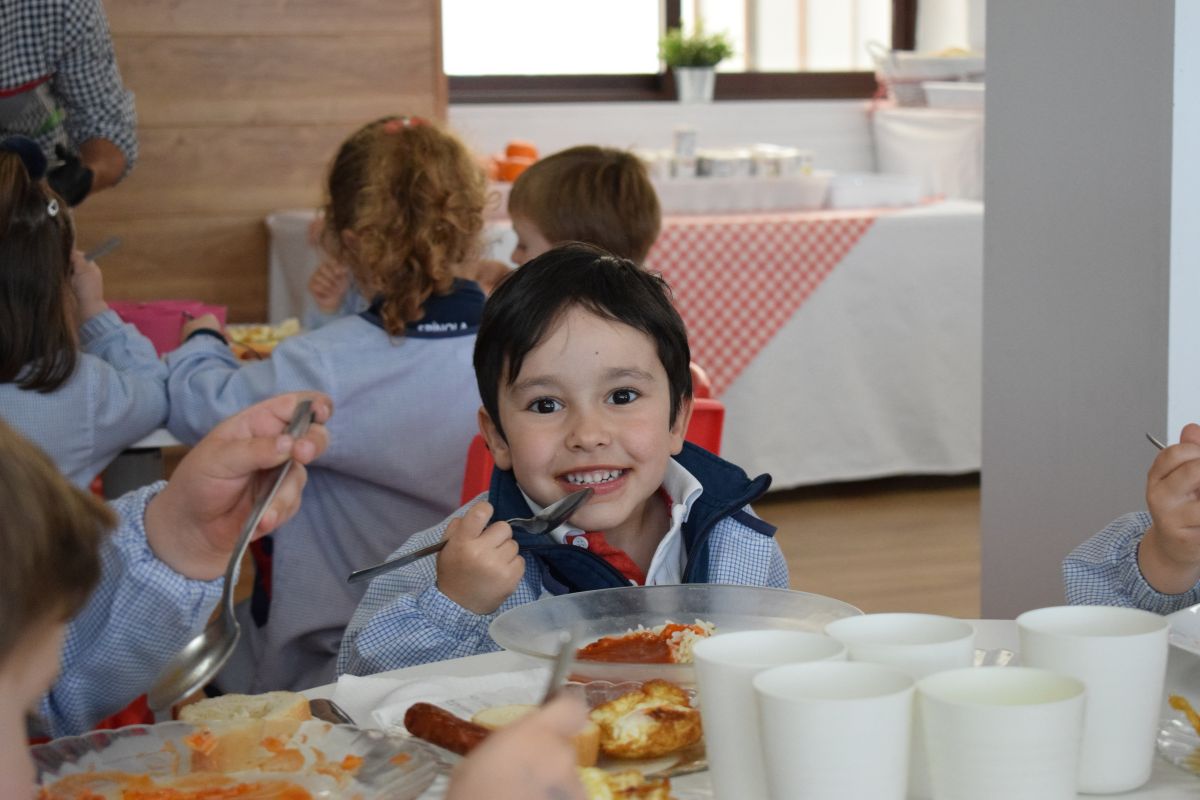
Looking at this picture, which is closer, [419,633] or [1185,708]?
[1185,708]

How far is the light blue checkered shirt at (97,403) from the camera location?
2020mm

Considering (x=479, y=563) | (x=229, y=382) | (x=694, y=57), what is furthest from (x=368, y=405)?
(x=694, y=57)

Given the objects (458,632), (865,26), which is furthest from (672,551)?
(865,26)

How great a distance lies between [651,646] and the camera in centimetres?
111

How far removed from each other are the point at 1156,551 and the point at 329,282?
5.78 feet

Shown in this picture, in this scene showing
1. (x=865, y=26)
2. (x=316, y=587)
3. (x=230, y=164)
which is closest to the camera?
(x=316, y=587)

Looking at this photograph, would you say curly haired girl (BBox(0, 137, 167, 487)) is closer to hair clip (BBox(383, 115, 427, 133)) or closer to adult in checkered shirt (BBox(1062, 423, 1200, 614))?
hair clip (BBox(383, 115, 427, 133))

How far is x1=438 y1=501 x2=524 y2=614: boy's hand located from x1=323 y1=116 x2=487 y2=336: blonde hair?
0.87 metres

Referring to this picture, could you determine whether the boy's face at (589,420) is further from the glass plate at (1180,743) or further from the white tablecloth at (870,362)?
the white tablecloth at (870,362)

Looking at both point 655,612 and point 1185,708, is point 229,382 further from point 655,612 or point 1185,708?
point 1185,708

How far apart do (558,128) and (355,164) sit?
8.86ft

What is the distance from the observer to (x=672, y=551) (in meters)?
1.56

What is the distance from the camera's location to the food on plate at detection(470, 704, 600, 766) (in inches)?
35.7

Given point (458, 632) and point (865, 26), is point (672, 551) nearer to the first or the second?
point (458, 632)
